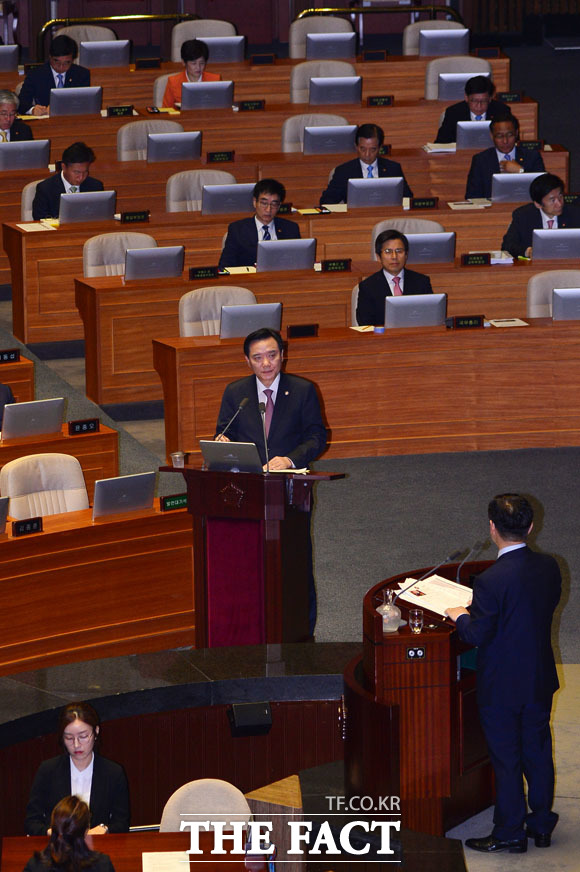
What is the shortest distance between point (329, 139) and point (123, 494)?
5.25 meters

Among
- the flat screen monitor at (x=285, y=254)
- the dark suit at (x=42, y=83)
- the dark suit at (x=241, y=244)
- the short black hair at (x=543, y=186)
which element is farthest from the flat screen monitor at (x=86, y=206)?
the short black hair at (x=543, y=186)

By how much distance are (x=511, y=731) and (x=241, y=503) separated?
56.1 inches

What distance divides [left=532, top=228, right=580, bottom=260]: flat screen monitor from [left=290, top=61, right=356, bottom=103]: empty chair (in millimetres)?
3356

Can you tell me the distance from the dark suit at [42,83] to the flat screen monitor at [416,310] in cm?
444

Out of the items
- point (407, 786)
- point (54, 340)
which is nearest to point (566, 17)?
point (54, 340)

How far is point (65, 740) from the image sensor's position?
479cm

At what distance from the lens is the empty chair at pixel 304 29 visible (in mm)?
12930

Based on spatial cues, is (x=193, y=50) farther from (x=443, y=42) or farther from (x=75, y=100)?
(x=443, y=42)

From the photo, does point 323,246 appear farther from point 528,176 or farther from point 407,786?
point 407,786

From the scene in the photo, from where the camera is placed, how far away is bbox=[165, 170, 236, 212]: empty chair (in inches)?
403

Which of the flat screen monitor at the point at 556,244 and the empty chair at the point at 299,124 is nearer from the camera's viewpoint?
the flat screen monitor at the point at 556,244

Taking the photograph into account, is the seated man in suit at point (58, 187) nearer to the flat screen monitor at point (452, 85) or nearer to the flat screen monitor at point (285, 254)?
the flat screen monitor at point (285, 254)

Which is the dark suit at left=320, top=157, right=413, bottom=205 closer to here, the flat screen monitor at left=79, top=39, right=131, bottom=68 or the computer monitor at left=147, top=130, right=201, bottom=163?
the computer monitor at left=147, top=130, right=201, bottom=163

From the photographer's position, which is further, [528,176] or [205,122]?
[205,122]
